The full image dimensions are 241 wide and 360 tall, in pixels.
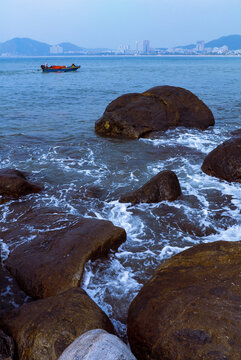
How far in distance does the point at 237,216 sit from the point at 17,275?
490 centimetres

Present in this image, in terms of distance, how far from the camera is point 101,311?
151 inches

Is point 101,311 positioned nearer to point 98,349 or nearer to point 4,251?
point 98,349

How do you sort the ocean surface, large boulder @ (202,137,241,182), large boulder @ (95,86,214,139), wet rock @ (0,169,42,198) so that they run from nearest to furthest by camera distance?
1. the ocean surface
2. wet rock @ (0,169,42,198)
3. large boulder @ (202,137,241,182)
4. large boulder @ (95,86,214,139)

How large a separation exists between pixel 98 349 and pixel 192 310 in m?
1.15

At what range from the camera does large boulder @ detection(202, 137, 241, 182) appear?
8.69 metres

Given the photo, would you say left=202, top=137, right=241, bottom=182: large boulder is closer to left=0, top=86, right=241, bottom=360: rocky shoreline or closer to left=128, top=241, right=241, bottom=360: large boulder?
left=0, top=86, right=241, bottom=360: rocky shoreline

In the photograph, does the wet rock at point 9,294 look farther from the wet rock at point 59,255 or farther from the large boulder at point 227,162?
the large boulder at point 227,162

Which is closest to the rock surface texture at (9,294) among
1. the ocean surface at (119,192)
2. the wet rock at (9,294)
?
the wet rock at (9,294)

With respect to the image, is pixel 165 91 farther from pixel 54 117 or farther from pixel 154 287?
pixel 154 287

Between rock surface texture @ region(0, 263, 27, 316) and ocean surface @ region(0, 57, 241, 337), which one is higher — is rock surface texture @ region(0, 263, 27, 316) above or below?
below

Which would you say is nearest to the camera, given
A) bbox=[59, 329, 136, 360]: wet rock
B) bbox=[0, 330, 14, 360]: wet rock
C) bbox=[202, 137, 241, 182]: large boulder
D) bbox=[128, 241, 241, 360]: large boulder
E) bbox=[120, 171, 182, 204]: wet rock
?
bbox=[59, 329, 136, 360]: wet rock

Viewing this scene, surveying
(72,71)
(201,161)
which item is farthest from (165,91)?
(72,71)

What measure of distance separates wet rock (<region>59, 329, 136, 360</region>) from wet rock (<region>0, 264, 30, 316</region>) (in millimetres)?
2050

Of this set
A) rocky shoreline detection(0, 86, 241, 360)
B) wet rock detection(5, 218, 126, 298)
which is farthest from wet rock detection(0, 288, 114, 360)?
wet rock detection(5, 218, 126, 298)
